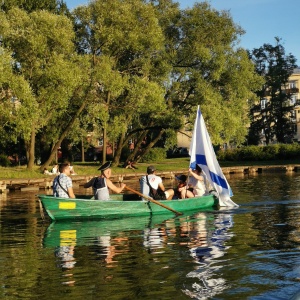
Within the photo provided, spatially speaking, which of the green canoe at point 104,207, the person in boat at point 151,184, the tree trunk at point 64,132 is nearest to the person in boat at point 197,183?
the green canoe at point 104,207

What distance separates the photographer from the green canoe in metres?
22.1

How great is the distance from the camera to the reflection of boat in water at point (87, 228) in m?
18.6

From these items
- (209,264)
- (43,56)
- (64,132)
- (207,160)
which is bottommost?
(209,264)

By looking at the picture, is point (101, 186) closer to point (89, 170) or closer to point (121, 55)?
point (89, 170)

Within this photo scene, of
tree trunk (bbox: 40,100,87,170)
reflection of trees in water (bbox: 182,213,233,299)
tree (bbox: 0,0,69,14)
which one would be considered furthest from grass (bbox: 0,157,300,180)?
reflection of trees in water (bbox: 182,213,233,299)

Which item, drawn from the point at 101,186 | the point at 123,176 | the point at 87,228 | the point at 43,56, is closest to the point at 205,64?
the point at 123,176

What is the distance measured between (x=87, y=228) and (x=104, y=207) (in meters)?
1.80

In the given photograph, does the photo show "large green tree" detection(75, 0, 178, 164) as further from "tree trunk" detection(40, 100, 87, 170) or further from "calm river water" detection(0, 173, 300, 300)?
"calm river water" detection(0, 173, 300, 300)

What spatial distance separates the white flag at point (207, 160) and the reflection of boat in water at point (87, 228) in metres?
3.44

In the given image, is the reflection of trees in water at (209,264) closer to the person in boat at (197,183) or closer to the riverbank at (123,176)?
the person in boat at (197,183)

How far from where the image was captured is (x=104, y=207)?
75.5 feet

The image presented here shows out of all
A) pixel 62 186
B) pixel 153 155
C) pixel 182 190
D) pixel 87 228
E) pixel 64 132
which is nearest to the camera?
pixel 87 228

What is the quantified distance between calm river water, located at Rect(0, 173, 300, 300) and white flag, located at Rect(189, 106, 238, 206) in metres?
1.91

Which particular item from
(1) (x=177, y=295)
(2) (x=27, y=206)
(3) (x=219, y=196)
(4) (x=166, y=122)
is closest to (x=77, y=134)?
(4) (x=166, y=122)
